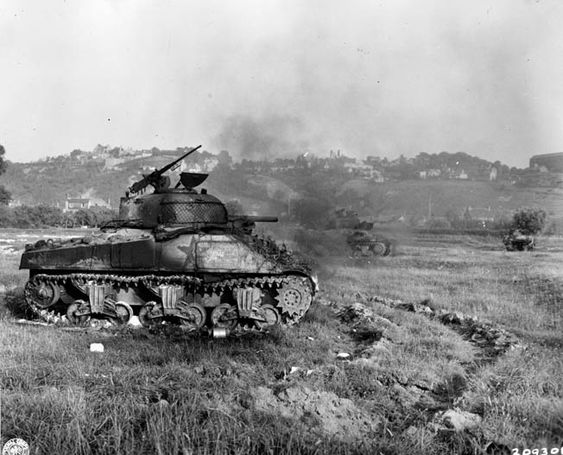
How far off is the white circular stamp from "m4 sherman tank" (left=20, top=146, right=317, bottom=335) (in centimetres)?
646

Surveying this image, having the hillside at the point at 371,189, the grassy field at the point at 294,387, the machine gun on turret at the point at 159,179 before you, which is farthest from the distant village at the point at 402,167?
the grassy field at the point at 294,387

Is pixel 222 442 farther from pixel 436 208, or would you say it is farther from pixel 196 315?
pixel 436 208

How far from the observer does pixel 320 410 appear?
5.57m

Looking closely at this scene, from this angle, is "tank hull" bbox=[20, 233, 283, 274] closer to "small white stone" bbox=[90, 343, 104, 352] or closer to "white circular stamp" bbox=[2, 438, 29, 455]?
"small white stone" bbox=[90, 343, 104, 352]

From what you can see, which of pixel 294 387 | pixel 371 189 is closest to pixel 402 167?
pixel 371 189

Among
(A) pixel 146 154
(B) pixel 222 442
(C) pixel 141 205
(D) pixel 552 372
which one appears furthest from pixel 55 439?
(A) pixel 146 154

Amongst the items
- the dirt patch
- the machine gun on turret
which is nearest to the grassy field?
the dirt patch

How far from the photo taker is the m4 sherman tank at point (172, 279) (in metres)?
10.9

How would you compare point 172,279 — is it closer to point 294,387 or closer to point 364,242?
point 294,387

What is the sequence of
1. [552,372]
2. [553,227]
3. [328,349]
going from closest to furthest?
1. [552,372]
2. [328,349]
3. [553,227]

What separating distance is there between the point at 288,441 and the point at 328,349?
4419 mm

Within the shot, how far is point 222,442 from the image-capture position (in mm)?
4500

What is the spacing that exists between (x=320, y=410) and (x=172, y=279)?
600 centimetres
